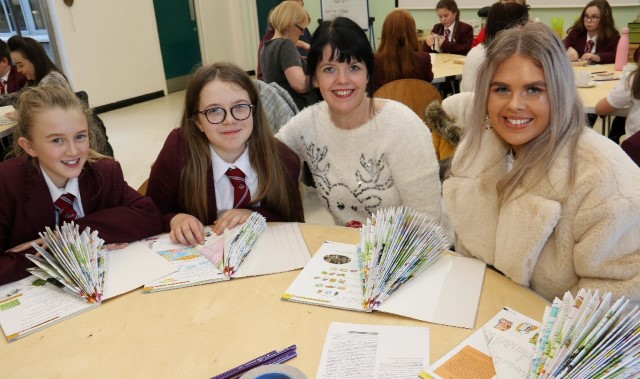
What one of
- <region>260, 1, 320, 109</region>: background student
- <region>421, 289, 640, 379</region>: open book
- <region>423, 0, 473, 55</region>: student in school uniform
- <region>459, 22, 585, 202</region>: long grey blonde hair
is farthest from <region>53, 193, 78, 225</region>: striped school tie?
<region>423, 0, 473, 55</region>: student in school uniform

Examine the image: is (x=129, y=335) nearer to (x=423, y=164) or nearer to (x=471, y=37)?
(x=423, y=164)

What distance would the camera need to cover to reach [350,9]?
324 inches

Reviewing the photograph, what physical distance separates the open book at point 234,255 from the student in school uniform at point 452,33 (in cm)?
487

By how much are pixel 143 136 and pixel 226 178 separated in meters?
4.30

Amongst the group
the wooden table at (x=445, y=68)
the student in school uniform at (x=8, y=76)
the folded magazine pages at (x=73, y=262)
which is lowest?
the folded magazine pages at (x=73, y=262)

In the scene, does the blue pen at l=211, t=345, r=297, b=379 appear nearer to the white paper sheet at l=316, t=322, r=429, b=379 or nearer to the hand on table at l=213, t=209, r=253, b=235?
the white paper sheet at l=316, t=322, r=429, b=379

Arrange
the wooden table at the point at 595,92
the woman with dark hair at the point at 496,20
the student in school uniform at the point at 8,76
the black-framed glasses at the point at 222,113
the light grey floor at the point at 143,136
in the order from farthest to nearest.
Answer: the student in school uniform at the point at 8,76 → the light grey floor at the point at 143,136 → the woman with dark hair at the point at 496,20 → the wooden table at the point at 595,92 → the black-framed glasses at the point at 222,113

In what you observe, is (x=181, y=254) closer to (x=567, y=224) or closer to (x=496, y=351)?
(x=496, y=351)

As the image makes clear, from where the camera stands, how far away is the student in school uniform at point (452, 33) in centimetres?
589

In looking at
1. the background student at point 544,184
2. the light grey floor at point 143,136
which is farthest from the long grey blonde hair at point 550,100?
the light grey floor at point 143,136

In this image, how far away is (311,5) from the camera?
8750 millimetres

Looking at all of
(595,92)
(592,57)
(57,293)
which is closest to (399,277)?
(57,293)

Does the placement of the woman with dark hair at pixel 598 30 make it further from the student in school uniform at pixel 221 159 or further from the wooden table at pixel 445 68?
the student in school uniform at pixel 221 159

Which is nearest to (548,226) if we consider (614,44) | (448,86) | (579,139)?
(579,139)
